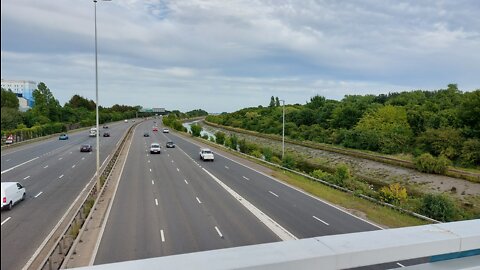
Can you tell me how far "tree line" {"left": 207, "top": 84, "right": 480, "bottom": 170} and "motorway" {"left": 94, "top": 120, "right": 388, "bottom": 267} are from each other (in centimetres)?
2795

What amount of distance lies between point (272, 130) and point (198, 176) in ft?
242

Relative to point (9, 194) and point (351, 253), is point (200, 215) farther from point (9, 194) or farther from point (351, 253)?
point (351, 253)

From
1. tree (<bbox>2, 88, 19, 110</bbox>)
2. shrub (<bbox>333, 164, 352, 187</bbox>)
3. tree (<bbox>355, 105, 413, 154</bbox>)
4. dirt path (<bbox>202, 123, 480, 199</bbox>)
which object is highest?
tree (<bbox>2, 88, 19, 110</bbox>)

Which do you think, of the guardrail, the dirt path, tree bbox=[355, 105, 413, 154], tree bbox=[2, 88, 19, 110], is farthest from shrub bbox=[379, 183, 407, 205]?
tree bbox=[355, 105, 413, 154]

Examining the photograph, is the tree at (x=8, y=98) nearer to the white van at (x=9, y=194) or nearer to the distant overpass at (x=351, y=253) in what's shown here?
the white van at (x=9, y=194)

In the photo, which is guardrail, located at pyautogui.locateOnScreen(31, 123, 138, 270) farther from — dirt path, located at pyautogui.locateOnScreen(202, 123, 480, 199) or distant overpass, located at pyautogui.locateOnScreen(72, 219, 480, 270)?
dirt path, located at pyautogui.locateOnScreen(202, 123, 480, 199)

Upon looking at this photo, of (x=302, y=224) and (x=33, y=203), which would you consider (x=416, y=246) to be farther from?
(x=33, y=203)

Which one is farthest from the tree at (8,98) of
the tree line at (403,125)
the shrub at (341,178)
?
the tree line at (403,125)

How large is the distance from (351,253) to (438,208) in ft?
68.7

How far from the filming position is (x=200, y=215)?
60.1 ft

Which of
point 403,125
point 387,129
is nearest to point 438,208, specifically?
point 387,129

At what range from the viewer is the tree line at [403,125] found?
5241 centimetres

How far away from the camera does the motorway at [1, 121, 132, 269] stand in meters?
11.1

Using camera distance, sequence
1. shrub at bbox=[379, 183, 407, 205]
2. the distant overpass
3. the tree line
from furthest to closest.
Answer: the tree line < shrub at bbox=[379, 183, 407, 205] < the distant overpass
